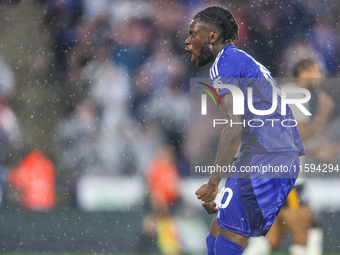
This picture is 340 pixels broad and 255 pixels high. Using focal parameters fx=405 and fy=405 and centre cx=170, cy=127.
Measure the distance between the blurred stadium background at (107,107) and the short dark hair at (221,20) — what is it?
246cm

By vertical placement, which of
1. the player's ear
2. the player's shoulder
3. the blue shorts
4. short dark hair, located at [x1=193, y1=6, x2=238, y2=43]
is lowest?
the blue shorts

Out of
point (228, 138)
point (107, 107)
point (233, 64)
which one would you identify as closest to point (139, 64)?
point (107, 107)

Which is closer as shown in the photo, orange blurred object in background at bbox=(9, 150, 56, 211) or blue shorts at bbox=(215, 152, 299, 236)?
blue shorts at bbox=(215, 152, 299, 236)

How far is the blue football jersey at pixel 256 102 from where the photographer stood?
1.81m

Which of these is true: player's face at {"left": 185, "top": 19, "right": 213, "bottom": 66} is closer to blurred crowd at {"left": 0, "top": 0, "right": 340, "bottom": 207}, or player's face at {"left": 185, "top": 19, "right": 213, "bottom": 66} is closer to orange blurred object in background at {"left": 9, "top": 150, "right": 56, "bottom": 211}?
blurred crowd at {"left": 0, "top": 0, "right": 340, "bottom": 207}

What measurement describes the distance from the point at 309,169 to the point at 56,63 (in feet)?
11.4

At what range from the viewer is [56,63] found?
5.45 m

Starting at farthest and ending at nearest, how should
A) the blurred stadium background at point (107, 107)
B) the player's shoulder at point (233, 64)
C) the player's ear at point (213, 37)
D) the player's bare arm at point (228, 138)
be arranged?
the blurred stadium background at point (107, 107) → the player's ear at point (213, 37) → the player's shoulder at point (233, 64) → the player's bare arm at point (228, 138)

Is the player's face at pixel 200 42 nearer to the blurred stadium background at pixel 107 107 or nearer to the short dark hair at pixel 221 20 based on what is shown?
the short dark hair at pixel 221 20

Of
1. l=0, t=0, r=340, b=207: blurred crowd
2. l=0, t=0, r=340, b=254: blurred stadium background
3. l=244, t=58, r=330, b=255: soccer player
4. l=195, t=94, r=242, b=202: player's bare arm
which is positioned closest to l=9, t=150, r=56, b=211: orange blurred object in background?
l=0, t=0, r=340, b=254: blurred stadium background

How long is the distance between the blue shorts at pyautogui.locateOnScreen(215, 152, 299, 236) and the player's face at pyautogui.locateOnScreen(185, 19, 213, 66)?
1.80ft

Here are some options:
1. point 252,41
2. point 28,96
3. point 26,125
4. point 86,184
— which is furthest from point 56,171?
point 252,41

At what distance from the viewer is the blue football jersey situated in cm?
181

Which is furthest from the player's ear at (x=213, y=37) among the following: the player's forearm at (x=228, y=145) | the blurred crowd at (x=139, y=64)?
the blurred crowd at (x=139, y=64)
